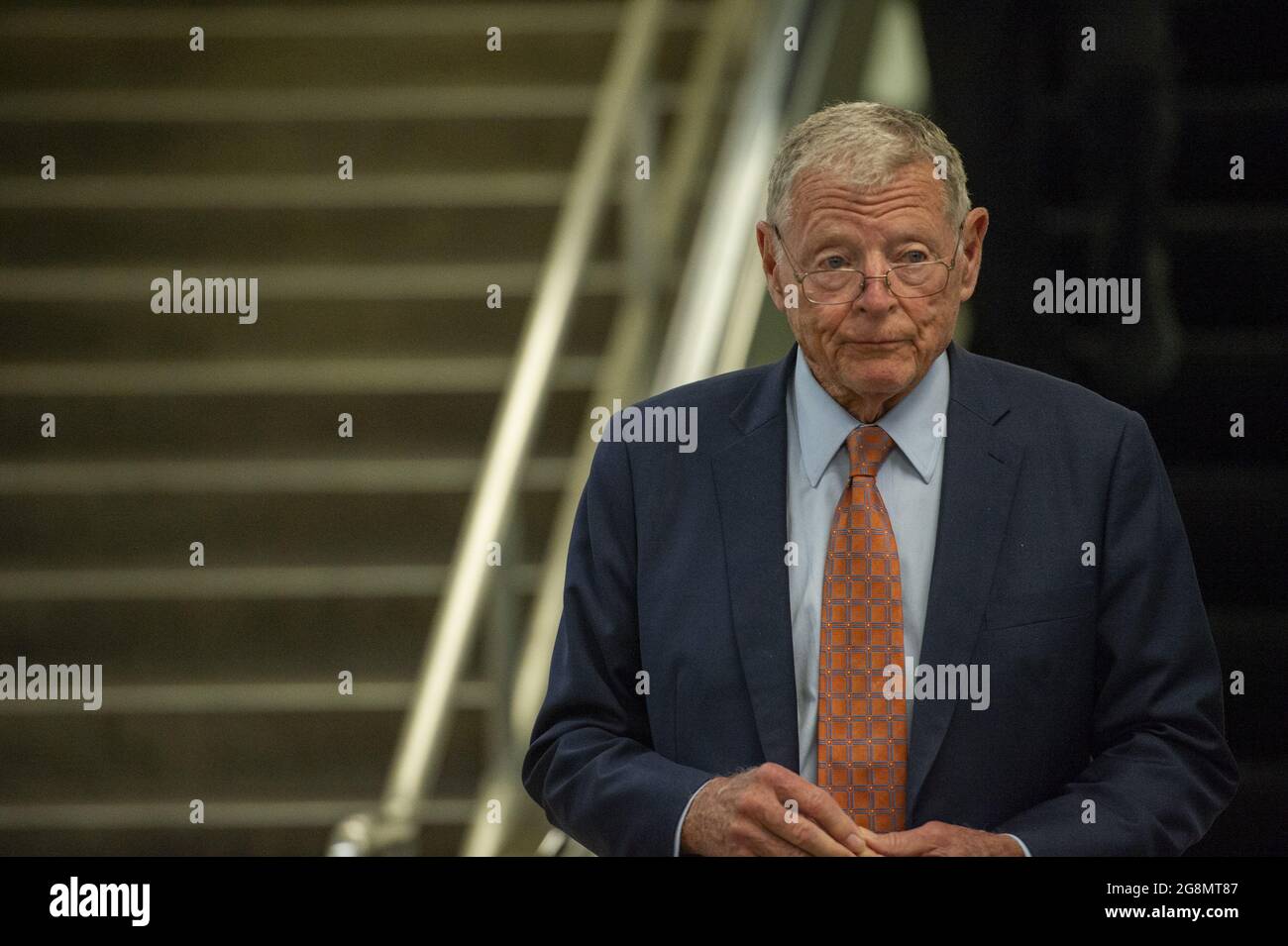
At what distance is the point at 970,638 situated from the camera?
1.91 meters

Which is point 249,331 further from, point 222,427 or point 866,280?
point 866,280

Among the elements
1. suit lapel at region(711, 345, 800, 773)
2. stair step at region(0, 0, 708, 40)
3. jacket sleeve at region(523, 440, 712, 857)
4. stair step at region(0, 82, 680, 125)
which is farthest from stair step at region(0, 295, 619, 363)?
suit lapel at region(711, 345, 800, 773)

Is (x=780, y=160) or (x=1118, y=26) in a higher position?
(x=1118, y=26)

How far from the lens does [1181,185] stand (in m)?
2.22

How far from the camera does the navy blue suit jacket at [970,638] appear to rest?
1.92 m

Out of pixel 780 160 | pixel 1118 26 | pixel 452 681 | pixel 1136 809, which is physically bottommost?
pixel 1136 809

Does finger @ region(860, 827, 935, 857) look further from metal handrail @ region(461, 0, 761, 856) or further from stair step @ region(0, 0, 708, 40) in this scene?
stair step @ region(0, 0, 708, 40)

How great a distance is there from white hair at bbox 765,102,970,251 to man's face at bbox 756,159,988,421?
0.01m

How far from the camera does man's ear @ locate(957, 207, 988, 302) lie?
1.94 m

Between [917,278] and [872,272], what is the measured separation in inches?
2.3

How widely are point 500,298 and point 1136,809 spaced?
5.16 feet

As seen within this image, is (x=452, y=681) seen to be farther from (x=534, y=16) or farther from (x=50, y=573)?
(x=534, y=16)
